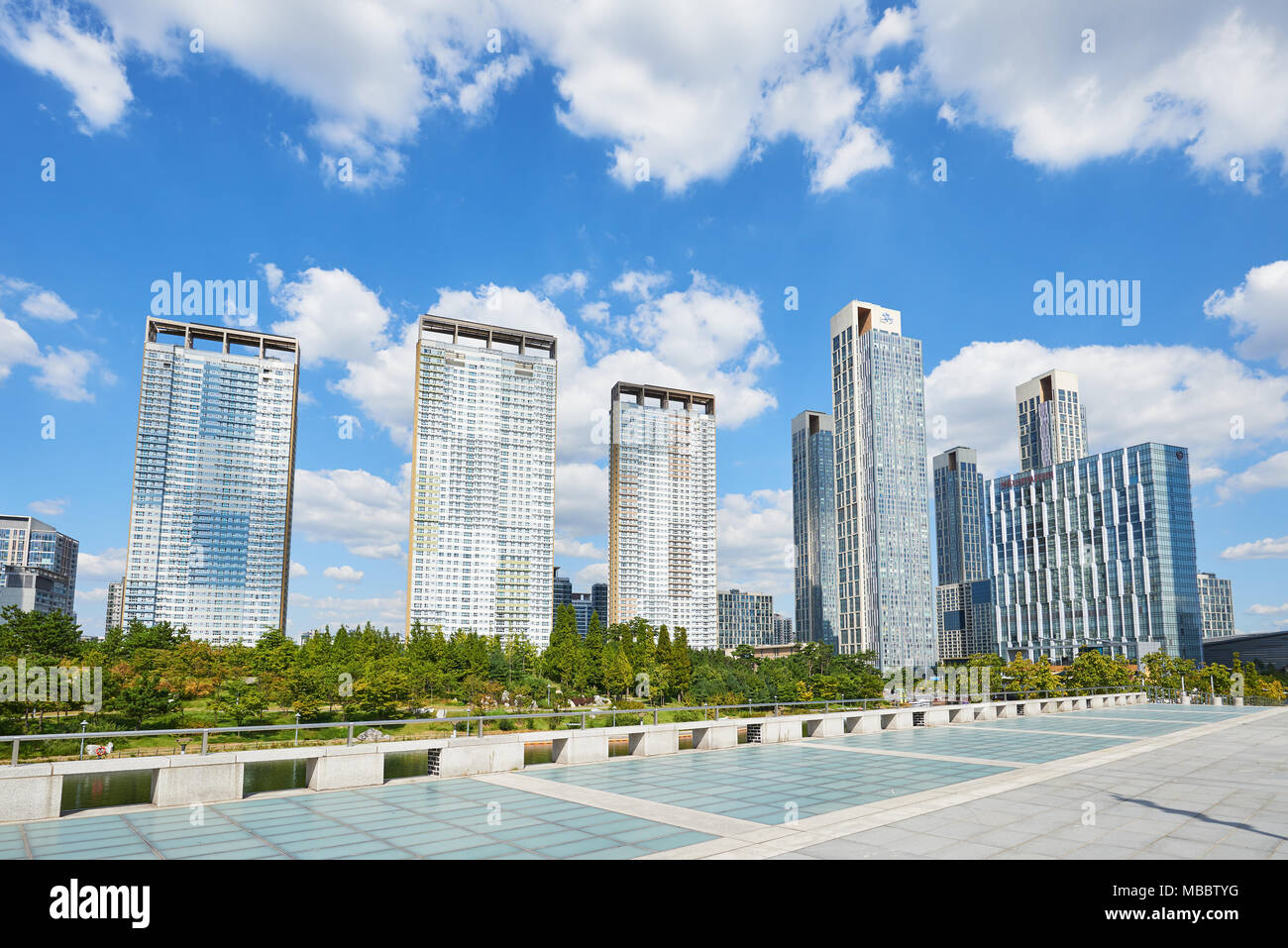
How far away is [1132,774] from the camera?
16969 millimetres

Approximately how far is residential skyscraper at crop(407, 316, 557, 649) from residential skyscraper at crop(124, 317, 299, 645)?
35.2 metres

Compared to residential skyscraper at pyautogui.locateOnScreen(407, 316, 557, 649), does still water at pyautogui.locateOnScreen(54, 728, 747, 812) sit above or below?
below

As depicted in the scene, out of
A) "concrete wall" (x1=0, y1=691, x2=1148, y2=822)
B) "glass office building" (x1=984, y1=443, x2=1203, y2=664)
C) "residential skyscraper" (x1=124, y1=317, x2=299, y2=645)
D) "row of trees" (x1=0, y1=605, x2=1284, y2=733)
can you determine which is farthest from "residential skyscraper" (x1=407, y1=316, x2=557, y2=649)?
"concrete wall" (x1=0, y1=691, x2=1148, y2=822)

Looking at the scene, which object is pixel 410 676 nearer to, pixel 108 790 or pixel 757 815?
pixel 108 790

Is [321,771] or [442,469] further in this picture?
[442,469]

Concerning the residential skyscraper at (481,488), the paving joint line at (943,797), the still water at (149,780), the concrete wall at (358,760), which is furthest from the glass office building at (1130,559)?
the paving joint line at (943,797)

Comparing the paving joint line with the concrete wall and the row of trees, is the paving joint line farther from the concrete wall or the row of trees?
the row of trees

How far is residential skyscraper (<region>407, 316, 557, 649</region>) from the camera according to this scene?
183m

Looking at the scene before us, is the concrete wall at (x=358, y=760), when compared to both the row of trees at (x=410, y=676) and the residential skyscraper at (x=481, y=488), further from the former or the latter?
the residential skyscraper at (x=481, y=488)

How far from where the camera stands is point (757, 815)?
12.3 meters

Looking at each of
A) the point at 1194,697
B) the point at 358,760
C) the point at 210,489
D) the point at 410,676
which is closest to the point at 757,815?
the point at 358,760
